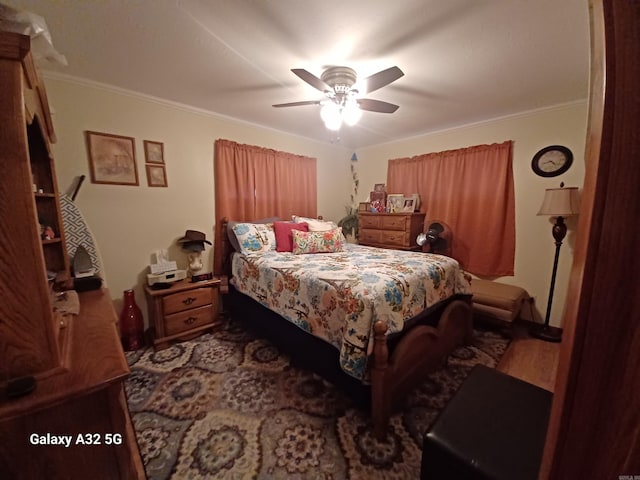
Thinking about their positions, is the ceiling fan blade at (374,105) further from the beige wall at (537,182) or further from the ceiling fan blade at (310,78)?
the beige wall at (537,182)

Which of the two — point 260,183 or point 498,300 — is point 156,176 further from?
point 498,300

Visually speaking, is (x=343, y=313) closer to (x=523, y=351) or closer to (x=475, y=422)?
(x=475, y=422)

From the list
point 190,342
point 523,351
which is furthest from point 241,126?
point 523,351

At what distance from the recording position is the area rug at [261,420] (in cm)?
121

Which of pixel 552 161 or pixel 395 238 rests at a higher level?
pixel 552 161

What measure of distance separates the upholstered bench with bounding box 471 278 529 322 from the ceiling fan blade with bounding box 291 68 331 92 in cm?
252

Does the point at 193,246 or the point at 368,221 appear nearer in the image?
the point at 193,246

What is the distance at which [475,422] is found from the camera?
0.94 metres

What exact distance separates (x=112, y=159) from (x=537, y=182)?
432 cm

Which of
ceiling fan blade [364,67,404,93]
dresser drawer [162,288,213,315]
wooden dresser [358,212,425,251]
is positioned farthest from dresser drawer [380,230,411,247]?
dresser drawer [162,288,213,315]

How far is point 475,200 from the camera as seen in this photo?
9.69 ft

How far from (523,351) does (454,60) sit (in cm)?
260

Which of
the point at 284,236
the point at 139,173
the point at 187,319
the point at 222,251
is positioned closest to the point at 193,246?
the point at 222,251

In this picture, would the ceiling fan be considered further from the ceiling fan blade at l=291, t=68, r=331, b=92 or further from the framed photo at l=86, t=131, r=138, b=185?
the framed photo at l=86, t=131, r=138, b=185
